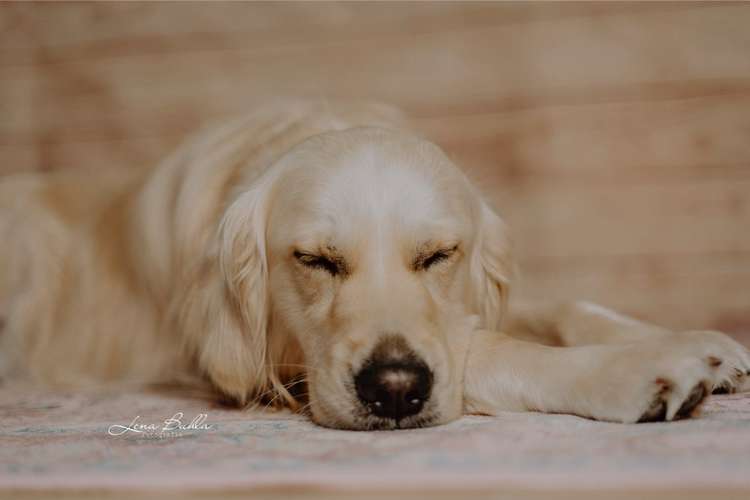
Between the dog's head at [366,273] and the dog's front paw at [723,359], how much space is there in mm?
505

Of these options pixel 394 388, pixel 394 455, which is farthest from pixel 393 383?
pixel 394 455

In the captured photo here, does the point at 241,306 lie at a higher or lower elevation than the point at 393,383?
higher

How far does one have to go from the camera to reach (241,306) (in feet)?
6.96

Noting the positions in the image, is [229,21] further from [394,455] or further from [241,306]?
[394,455]

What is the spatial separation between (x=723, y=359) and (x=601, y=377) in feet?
1.01

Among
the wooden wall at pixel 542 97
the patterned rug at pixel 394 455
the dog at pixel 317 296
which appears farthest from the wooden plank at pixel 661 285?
the patterned rug at pixel 394 455

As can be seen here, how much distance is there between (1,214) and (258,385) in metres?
1.47

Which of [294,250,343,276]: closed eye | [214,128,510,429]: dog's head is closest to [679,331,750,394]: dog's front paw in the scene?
[214,128,510,429]: dog's head

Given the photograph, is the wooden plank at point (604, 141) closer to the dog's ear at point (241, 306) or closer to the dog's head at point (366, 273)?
the dog's head at point (366, 273)

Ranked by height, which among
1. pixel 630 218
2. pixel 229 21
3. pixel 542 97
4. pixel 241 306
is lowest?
pixel 241 306

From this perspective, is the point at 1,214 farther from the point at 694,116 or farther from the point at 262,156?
the point at 694,116

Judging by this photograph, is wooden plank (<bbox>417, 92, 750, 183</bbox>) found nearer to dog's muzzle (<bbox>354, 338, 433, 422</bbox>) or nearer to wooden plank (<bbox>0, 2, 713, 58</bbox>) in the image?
wooden plank (<bbox>0, 2, 713, 58</bbox>)

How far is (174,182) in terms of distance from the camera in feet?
8.51

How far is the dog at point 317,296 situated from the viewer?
5.38ft
